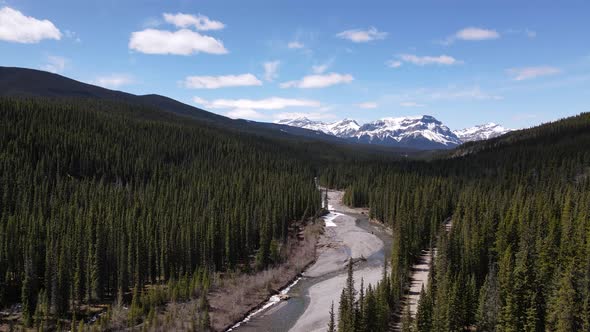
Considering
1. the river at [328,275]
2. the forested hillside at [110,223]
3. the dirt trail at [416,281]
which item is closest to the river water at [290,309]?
the river at [328,275]

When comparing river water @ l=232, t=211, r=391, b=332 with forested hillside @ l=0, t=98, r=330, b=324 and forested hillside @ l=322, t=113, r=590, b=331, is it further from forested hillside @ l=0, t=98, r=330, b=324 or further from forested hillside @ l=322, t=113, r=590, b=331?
forested hillside @ l=0, t=98, r=330, b=324

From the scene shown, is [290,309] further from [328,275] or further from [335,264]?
[335,264]

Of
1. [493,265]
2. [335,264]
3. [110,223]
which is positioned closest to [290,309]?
[335,264]

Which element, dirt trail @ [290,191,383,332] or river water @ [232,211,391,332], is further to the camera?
dirt trail @ [290,191,383,332]

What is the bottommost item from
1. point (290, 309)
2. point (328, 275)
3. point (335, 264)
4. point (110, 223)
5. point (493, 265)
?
point (290, 309)

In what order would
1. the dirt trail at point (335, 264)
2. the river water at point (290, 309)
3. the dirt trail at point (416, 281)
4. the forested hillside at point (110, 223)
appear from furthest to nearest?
the forested hillside at point (110, 223) → the dirt trail at point (335, 264) → the dirt trail at point (416, 281) → the river water at point (290, 309)

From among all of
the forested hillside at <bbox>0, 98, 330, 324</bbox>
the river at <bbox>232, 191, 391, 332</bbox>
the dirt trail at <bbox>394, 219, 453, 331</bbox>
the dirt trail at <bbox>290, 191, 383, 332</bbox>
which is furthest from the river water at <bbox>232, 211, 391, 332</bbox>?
the forested hillside at <bbox>0, 98, 330, 324</bbox>

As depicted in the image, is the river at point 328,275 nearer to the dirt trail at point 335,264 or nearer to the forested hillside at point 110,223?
the dirt trail at point 335,264

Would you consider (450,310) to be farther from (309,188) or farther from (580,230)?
(309,188)

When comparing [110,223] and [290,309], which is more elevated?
[110,223]

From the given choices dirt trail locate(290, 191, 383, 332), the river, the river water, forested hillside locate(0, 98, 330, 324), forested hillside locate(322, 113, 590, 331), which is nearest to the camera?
forested hillside locate(322, 113, 590, 331)

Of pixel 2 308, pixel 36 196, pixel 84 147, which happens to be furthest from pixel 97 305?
pixel 84 147
